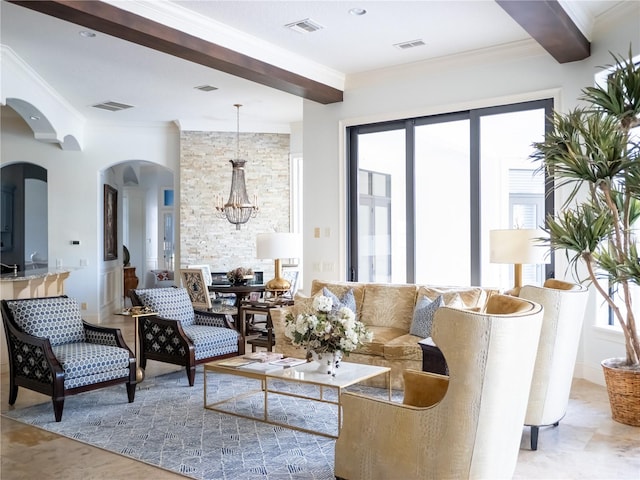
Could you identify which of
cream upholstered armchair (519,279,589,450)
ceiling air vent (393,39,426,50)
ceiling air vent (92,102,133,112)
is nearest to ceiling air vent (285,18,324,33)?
ceiling air vent (393,39,426,50)

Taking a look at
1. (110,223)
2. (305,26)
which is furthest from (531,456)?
(110,223)

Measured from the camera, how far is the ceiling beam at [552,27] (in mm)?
4043

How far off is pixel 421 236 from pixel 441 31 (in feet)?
7.25

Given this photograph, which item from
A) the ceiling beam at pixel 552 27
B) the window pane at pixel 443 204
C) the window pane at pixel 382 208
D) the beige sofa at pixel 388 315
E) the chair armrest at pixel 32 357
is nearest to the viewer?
the ceiling beam at pixel 552 27

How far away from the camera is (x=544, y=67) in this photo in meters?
5.45

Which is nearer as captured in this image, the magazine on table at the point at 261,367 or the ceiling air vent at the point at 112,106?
the magazine on table at the point at 261,367

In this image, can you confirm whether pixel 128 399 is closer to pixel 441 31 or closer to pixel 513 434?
pixel 513 434

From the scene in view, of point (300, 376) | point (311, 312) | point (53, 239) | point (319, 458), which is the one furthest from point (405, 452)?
point (53, 239)

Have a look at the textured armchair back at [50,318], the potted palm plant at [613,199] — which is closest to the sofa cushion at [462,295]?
the potted palm plant at [613,199]

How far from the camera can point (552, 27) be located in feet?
14.5

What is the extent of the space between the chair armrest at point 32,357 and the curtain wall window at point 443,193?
11.8ft

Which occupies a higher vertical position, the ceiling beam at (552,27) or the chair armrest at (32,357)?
the ceiling beam at (552,27)

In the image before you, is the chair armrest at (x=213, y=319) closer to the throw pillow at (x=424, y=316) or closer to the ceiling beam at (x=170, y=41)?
the throw pillow at (x=424, y=316)

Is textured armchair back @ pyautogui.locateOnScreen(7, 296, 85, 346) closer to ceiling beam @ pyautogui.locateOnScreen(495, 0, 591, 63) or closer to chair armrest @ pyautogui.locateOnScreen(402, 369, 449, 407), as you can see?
chair armrest @ pyautogui.locateOnScreen(402, 369, 449, 407)
